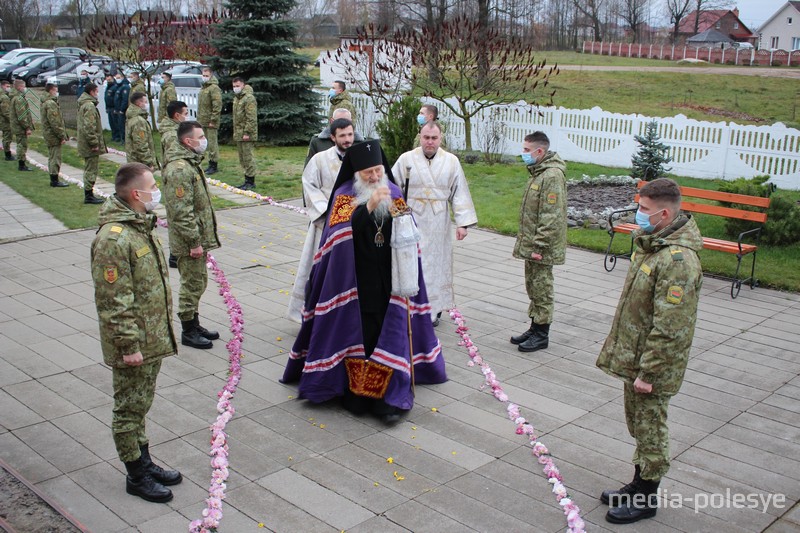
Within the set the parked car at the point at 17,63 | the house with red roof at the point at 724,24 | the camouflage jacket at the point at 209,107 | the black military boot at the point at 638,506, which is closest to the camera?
the black military boot at the point at 638,506

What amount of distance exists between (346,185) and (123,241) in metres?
2.08

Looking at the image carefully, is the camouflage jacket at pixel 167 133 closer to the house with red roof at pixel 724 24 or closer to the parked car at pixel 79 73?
the parked car at pixel 79 73

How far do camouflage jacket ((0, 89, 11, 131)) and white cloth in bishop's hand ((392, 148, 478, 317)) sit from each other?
14.8m

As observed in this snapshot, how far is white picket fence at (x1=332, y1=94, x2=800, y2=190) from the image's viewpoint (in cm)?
1524

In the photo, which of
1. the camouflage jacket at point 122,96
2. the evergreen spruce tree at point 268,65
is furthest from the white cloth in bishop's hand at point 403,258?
the camouflage jacket at point 122,96

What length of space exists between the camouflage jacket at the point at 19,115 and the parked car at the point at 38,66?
17253 mm

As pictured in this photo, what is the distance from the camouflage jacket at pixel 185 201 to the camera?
22.5 ft

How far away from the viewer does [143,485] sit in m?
4.66

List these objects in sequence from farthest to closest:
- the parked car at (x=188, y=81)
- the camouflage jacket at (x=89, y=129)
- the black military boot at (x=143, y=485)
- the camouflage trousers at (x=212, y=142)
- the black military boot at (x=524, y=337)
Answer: the parked car at (x=188, y=81) → the camouflage trousers at (x=212, y=142) → the camouflage jacket at (x=89, y=129) → the black military boot at (x=524, y=337) → the black military boot at (x=143, y=485)

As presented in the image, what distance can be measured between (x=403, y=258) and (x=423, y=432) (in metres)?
1.30

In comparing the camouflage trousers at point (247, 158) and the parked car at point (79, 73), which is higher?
the parked car at point (79, 73)

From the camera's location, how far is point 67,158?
18.6m

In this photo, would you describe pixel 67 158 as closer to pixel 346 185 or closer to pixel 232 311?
pixel 232 311

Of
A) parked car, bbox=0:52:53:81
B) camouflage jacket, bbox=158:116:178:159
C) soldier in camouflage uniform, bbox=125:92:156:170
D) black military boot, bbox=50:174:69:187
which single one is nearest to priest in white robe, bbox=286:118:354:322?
camouflage jacket, bbox=158:116:178:159
